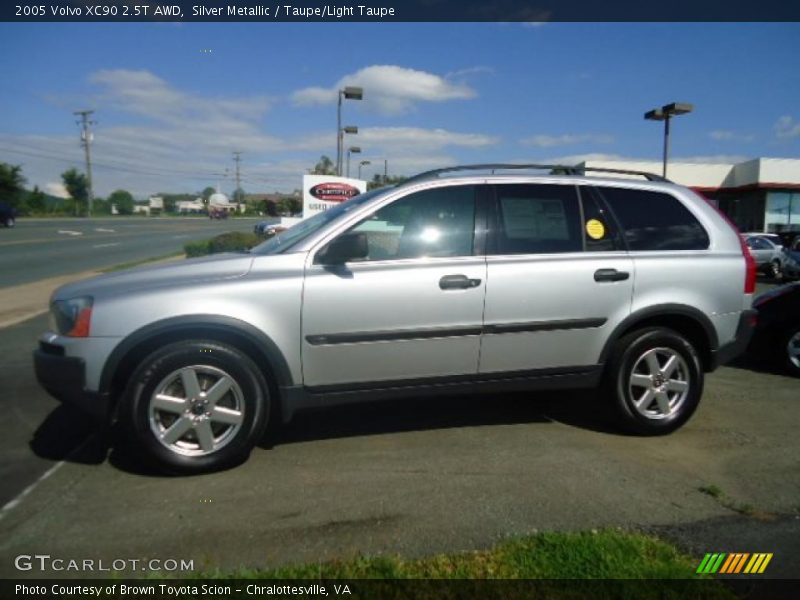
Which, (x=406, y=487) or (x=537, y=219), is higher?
(x=537, y=219)

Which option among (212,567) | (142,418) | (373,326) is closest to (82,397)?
(142,418)

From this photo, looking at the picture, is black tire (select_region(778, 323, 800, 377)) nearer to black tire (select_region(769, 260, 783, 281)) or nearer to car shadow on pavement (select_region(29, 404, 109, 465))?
car shadow on pavement (select_region(29, 404, 109, 465))

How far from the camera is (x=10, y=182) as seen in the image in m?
59.3

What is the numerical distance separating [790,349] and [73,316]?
654 centimetres

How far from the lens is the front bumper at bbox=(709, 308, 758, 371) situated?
14.5ft

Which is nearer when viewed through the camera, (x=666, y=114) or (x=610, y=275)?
(x=610, y=275)

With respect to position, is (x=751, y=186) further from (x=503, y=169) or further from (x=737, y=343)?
(x=503, y=169)

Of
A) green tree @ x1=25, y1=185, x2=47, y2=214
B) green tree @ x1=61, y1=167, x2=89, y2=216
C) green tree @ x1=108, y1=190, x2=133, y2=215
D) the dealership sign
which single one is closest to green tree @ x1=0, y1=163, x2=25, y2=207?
green tree @ x1=25, y1=185, x2=47, y2=214

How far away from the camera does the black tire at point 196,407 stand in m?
3.48

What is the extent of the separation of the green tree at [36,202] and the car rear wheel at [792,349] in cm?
7670

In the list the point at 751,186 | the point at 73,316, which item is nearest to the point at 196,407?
the point at 73,316

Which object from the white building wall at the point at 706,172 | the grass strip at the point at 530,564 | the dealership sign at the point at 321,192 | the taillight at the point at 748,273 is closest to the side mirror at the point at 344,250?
the grass strip at the point at 530,564

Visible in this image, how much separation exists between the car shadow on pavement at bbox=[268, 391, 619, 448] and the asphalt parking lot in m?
0.02

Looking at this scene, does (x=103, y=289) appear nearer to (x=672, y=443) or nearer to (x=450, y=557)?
(x=450, y=557)
